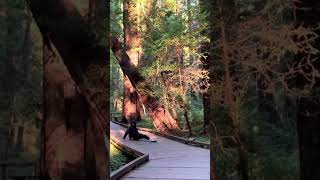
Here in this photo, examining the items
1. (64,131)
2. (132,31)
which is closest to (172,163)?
(64,131)

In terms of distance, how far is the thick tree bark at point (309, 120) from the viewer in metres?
3.08

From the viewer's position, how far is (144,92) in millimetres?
13148

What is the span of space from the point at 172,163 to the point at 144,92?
5.76m

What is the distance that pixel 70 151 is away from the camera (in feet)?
11.1

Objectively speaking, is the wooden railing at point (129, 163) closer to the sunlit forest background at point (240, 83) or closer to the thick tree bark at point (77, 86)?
the thick tree bark at point (77, 86)

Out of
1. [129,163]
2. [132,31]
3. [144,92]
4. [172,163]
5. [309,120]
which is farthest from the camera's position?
[132,31]

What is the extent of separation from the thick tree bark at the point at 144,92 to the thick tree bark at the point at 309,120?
9.81 m

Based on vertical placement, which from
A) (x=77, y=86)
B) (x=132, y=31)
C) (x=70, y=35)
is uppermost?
(x=132, y=31)

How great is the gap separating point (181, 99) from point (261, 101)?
986cm

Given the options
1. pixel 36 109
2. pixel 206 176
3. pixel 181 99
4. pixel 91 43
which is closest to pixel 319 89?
pixel 91 43

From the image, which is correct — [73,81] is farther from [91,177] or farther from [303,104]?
[303,104]


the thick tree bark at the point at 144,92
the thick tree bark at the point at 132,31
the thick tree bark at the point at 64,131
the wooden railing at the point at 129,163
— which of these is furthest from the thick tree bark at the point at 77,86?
the thick tree bark at the point at 132,31

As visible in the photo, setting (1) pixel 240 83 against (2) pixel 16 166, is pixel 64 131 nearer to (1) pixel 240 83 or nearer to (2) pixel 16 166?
(2) pixel 16 166

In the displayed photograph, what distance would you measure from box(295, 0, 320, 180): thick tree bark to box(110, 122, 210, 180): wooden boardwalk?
3010 mm
